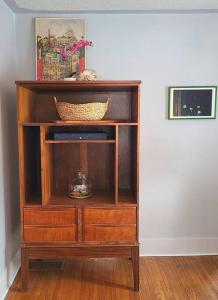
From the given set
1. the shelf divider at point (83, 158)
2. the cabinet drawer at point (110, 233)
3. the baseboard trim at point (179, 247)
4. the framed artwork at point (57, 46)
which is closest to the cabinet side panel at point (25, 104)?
the framed artwork at point (57, 46)

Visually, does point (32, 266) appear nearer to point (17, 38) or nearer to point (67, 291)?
point (67, 291)

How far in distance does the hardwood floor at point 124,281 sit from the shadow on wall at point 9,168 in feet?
1.01

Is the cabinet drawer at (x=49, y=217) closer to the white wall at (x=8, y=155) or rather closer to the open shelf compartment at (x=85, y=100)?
the white wall at (x=8, y=155)

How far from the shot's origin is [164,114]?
97.4 inches

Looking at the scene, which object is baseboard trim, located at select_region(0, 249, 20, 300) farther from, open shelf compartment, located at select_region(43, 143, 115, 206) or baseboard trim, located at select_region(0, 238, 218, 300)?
baseboard trim, located at select_region(0, 238, 218, 300)

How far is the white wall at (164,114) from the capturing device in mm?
2393

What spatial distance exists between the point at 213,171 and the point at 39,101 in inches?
66.4

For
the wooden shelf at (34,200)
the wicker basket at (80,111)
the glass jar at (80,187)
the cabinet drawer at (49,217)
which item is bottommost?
the cabinet drawer at (49,217)

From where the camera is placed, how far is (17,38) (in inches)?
93.7

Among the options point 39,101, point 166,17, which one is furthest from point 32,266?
point 166,17

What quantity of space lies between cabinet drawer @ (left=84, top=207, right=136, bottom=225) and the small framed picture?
0.96 metres

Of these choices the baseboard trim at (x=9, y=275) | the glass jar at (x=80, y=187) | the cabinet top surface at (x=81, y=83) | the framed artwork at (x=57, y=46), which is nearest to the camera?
the cabinet top surface at (x=81, y=83)

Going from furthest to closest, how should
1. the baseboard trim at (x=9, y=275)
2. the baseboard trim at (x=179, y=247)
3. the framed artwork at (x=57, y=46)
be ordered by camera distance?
the baseboard trim at (x=179, y=247) → the framed artwork at (x=57, y=46) → the baseboard trim at (x=9, y=275)

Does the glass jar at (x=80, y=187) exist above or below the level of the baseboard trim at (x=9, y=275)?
above
